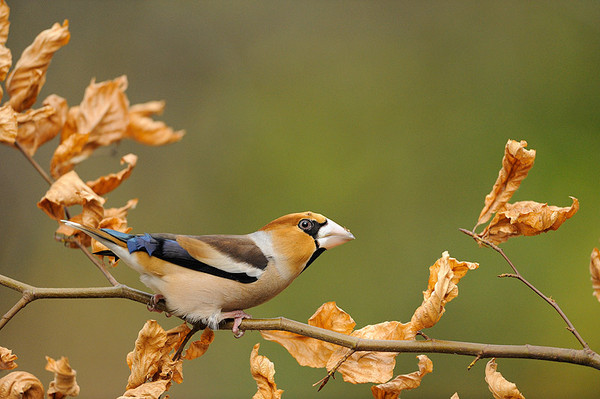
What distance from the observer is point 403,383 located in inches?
28.3

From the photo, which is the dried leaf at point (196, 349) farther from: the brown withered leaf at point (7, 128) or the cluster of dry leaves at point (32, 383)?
the brown withered leaf at point (7, 128)

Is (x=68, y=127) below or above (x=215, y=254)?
above

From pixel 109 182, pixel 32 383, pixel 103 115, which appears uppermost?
pixel 103 115

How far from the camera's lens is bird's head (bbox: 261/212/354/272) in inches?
28.6

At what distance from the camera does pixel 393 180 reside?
218 cm

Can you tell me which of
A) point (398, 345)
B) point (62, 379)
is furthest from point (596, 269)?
point (62, 379)

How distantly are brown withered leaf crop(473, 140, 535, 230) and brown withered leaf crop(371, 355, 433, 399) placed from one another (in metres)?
0.19

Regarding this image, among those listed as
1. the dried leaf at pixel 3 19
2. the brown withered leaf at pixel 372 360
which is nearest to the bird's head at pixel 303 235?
the brown withered leaf at pixel 372 360

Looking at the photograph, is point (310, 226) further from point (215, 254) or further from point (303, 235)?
point (215, 254)

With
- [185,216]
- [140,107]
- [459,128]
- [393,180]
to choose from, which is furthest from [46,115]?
[459,128]

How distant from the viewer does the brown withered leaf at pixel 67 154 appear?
37.1 inches

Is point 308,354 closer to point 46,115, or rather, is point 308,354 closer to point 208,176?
point 46,115

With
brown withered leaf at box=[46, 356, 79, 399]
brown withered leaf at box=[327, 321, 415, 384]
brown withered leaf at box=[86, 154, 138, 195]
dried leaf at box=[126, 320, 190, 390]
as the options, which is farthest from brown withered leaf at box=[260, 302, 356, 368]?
brown withered leaf at box=[86, 154, 138, 195]

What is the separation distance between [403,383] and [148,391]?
291 mm
